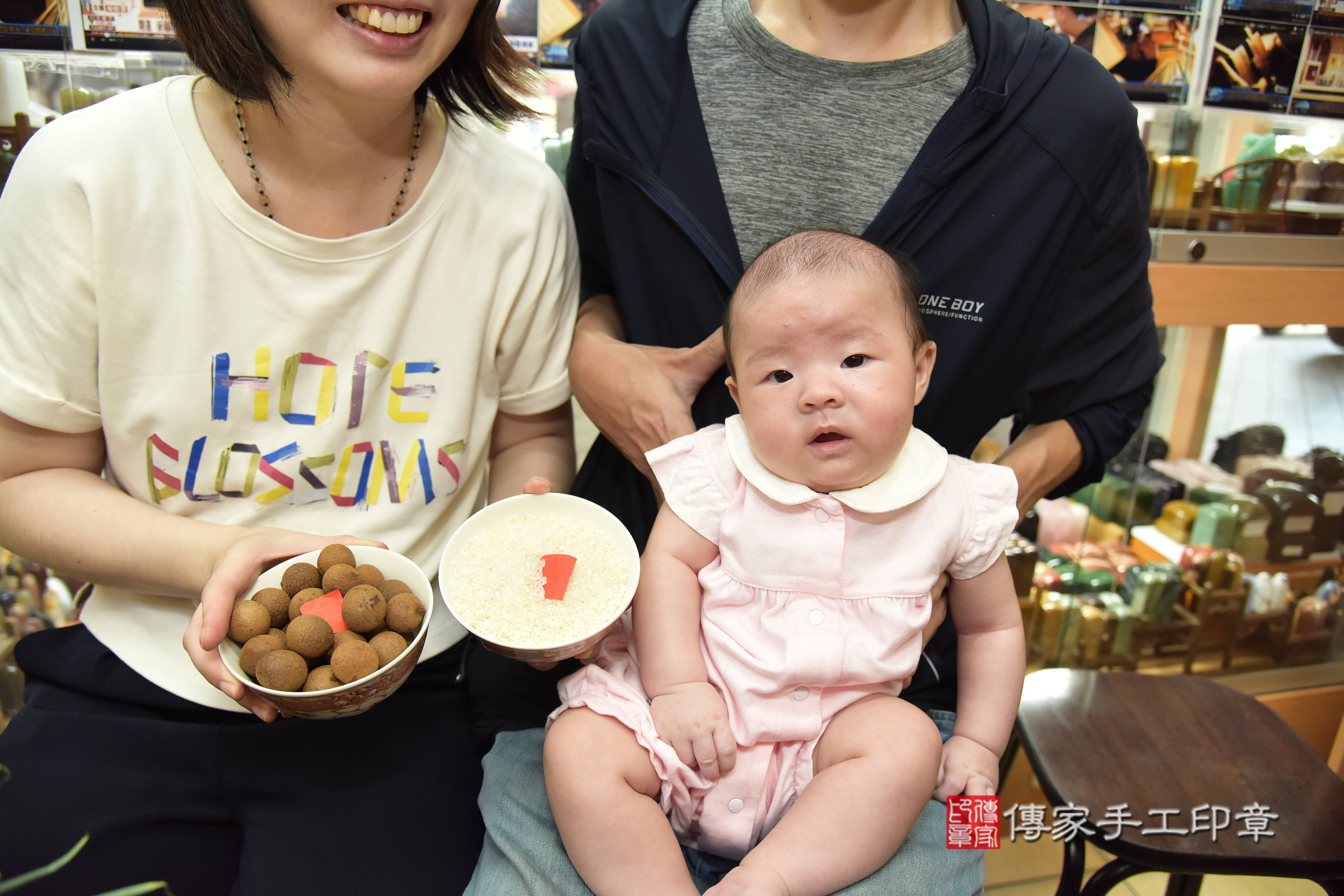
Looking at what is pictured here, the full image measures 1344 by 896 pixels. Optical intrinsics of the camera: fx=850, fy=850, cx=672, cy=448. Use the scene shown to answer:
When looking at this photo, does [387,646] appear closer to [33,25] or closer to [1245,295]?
[33,25]

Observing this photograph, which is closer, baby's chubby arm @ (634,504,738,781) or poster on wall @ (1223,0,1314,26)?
baby's chubby arm @ (634,504,738,781)

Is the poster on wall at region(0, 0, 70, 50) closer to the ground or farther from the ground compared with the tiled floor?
farther from the ground

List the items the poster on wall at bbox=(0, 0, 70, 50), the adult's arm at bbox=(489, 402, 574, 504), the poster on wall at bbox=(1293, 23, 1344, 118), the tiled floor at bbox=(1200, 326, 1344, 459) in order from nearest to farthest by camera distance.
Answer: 1. the adult's arm at bbox=(489, 402, 574, 504)
2. the poster on wall at bbox=(0, 0, 70, 50)
3. the poster on wall at bbox=(1293, 23, 1344, 118)
4. the tiled floor at bbox=(1200, 326, 1344, 459)

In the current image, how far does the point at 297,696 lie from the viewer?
843mm

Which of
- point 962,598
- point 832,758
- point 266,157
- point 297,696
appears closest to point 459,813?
point 297,696

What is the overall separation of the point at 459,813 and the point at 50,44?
4.94 feet

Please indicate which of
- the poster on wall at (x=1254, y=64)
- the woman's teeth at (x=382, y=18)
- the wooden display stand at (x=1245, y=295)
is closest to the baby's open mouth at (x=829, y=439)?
the woman's teeth at (x=382, y=18)

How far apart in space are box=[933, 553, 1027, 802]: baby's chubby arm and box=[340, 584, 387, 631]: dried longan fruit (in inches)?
28.8

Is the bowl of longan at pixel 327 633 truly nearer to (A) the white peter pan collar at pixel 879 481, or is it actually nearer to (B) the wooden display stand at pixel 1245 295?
(A) the white peter pan collar at pixel 879 481

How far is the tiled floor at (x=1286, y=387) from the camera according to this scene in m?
2.40

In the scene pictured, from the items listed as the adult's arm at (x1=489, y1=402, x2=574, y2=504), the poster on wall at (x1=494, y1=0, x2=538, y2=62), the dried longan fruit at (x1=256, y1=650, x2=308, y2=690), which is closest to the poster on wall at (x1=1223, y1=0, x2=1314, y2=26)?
the poster on wall at (x1=494, y1=0, x2=538, y2=62)

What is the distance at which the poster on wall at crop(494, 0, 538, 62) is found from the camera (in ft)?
5.82

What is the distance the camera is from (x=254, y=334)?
113 cm

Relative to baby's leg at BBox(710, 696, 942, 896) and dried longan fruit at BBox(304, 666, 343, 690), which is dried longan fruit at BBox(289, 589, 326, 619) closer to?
dried longan fruit at BBox(304, 666, 343, 690)
